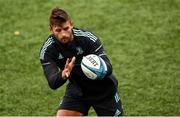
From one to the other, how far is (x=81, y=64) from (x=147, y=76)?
3294 mm

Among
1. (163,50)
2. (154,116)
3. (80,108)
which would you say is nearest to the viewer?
(80,108)

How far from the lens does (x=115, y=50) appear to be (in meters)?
9.87

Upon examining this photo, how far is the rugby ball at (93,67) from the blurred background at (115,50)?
2317 millimetres

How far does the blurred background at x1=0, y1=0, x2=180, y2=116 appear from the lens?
27.0 ft

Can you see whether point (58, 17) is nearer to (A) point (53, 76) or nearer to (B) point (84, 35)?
(B) point (84, 35)

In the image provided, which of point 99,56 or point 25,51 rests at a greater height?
point 99,56

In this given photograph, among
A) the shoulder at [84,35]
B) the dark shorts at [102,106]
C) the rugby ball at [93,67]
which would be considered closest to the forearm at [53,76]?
the rugby ball at [93,67]

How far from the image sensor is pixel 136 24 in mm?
10875

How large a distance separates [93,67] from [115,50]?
13.8ft

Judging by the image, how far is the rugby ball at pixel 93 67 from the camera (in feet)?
18.7

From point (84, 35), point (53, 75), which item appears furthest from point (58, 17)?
point (53, 75)

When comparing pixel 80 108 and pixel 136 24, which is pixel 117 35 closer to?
pixel 136 24

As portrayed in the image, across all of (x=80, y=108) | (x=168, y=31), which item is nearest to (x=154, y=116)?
(x=80, y=108)

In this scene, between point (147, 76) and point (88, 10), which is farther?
point (88, 10)
